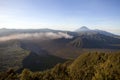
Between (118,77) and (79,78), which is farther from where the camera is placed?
(79,78)

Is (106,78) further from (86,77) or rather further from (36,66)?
(36,66)

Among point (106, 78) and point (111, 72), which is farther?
point (111, 72)

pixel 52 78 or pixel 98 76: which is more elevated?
pixel 98 76

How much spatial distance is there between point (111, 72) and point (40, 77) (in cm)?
2690

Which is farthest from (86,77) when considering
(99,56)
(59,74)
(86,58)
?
(86,58)

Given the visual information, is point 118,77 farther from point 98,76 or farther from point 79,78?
point 79,78

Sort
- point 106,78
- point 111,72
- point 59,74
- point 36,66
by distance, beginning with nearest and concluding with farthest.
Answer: point 106,78 → point 111,72 → point 59,74 → point 36,66

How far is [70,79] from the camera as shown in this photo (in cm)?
7362

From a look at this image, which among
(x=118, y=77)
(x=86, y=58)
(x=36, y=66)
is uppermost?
(x=118, y=77)

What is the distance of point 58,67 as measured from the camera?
8394 centimetres

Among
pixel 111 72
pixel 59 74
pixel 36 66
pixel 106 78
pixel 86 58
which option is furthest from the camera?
pixel 36 66

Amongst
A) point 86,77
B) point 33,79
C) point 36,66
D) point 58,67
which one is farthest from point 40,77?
point 36,66

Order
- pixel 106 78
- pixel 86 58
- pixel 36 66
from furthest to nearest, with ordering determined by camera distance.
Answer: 1. pixel 36 66
2. pixel 86 58
3. pixel 106 78

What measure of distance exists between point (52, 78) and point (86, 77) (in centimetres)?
1226
